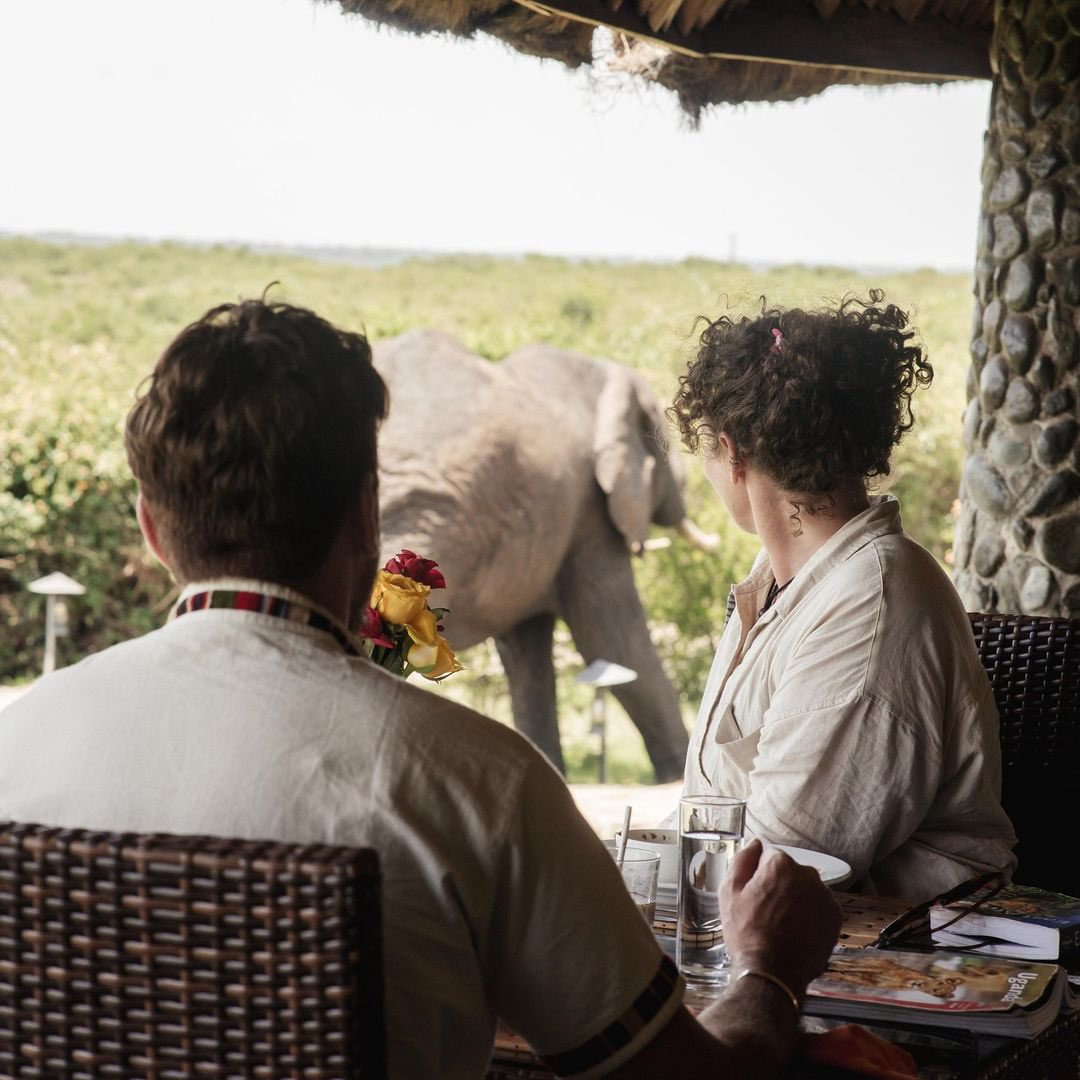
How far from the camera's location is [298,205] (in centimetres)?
2333

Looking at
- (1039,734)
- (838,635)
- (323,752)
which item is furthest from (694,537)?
(323,752)

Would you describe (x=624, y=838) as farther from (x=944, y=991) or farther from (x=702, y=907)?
(x=944, y=991)

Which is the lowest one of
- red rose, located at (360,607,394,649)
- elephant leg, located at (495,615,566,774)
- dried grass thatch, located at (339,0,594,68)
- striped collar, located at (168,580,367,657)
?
elephant leg, located at (495,615,566,774)

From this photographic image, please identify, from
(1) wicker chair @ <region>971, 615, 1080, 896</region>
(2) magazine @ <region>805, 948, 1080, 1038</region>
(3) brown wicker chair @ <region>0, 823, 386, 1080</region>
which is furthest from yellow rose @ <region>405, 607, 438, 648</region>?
(1) wicker chair @ <region>971, 615, 1080, 896</region>

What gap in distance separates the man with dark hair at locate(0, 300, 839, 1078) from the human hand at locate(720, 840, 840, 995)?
9cm

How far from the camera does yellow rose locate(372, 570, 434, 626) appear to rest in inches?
62.3

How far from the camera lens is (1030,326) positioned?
125 inches

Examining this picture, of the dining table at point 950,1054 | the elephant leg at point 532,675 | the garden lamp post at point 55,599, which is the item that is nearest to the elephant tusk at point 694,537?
the elephant leg at point 532,675

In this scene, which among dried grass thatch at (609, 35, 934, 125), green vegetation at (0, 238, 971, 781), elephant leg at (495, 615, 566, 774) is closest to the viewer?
dried grass thatch at (609, 35, 934, 125)

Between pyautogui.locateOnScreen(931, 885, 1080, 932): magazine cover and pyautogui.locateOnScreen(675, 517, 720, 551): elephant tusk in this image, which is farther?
pyautogui.locateOnScreen(675, 517, 720, 551): elephant tusk

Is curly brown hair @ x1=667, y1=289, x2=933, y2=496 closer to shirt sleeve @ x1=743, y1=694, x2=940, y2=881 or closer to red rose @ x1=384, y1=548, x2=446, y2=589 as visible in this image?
shirt sleeve @ x1=743, y1=694, x2=940, y2=881

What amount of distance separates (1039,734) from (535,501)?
16.2 ft

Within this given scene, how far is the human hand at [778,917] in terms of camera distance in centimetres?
113

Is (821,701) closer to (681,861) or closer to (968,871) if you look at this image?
(968,871)
